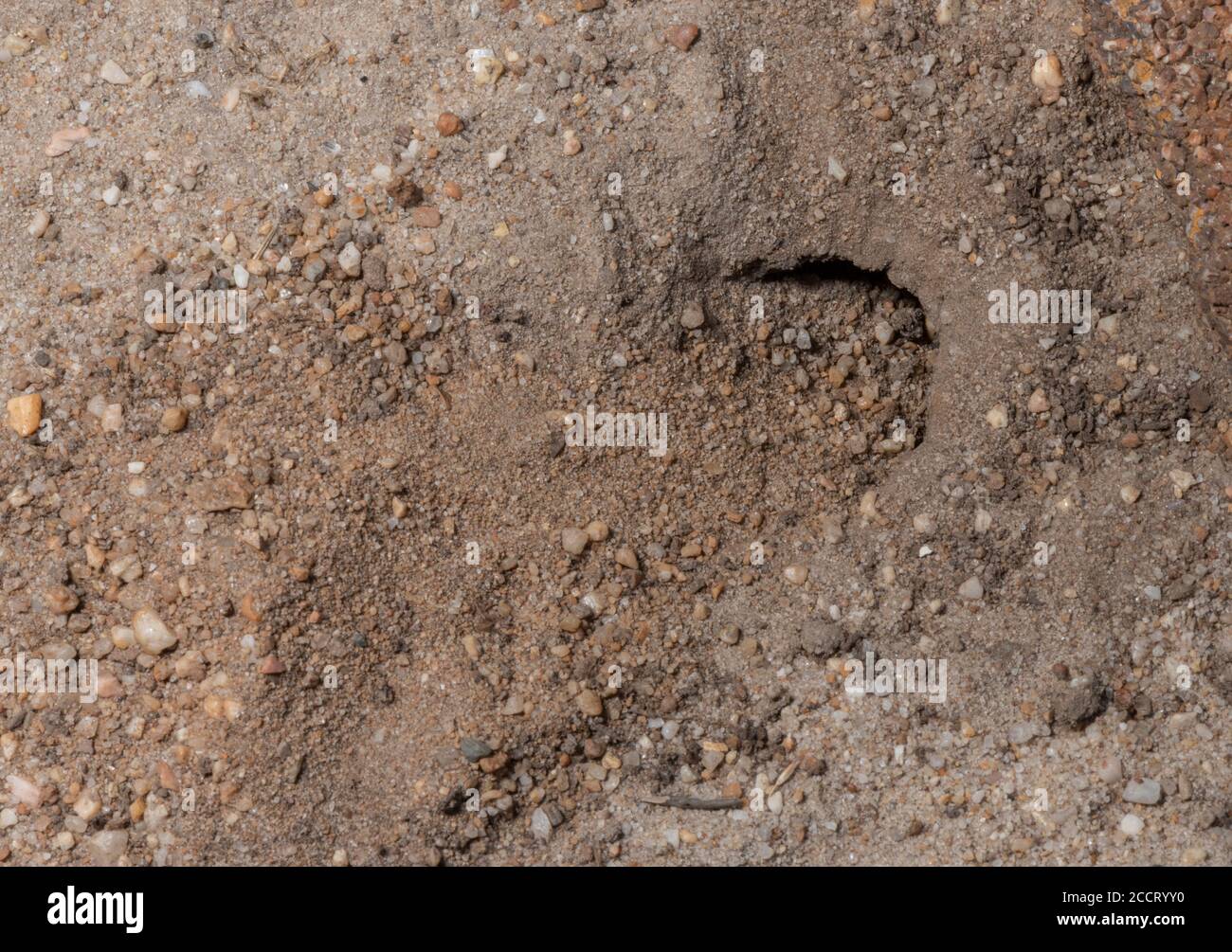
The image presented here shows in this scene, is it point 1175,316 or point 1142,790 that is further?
point 1175,316

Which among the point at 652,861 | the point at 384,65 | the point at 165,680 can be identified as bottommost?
the point at 652,861

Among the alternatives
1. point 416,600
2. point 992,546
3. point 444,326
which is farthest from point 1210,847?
point 444,326

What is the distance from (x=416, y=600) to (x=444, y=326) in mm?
732

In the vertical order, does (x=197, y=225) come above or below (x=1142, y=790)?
above

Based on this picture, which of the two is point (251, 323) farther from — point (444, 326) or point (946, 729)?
point (946, 729)

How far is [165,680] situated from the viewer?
2939 mm

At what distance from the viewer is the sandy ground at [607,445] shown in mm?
2912

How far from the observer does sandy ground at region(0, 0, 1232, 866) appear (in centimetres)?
291

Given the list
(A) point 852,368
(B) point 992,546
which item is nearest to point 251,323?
(A) point 852,368

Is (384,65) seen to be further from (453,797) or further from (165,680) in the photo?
(453,797)

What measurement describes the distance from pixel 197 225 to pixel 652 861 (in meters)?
2.08

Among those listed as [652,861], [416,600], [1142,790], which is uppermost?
[416,600]

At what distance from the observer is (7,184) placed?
3.20 metres

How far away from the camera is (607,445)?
9.98 feet
